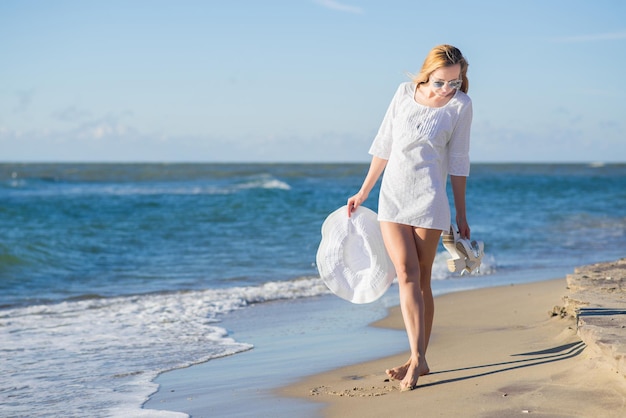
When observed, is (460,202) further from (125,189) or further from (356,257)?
(125,189)

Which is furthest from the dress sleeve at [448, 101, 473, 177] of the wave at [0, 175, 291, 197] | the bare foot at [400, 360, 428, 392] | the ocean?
the wave at [0, 175, 291, 197]

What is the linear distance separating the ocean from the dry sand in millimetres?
1183

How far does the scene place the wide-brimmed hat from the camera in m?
4.47

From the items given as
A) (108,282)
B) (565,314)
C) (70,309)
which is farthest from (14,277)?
Result: (565,314)

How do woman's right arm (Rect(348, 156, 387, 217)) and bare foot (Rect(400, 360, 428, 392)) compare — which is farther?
woman's right arm (Rect(348, 156, 387, 217))

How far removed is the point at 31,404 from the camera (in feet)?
14.4

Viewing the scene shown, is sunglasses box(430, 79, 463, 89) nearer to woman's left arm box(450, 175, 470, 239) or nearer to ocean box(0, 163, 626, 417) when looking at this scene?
woman's left arm box(450, 175, 470, 239)

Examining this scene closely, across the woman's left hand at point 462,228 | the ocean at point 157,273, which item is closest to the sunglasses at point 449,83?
the woman's left hand at point 462,228

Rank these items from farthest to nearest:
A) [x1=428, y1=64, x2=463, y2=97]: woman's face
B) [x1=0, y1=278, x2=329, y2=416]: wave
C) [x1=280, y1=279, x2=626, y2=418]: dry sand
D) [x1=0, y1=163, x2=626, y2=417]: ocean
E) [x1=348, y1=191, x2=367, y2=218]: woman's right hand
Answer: [x1=0, y1=163, x2=626, y2=417]: ocean → [x1=0, y1=278, x2=329, y2=416]: wave → [x1=348, y1=191, x2=367, y2=218]: woman's right hand → [x1=428, y1=64, x2=463, y2=97]: woman's face → [x1=280, y1=279, x2=626, y2=418]: dry sand

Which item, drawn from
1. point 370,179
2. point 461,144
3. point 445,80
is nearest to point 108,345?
point 370,179

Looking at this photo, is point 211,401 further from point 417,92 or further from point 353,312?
point 353,312

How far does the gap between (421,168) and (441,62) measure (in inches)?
22.3

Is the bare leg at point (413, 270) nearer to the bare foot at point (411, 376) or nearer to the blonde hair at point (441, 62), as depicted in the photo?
the bare foot at point (411, 376)

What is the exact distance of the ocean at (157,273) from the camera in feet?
17.0
